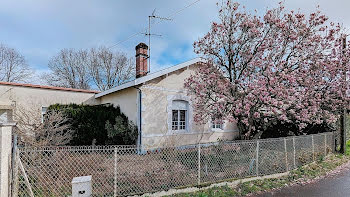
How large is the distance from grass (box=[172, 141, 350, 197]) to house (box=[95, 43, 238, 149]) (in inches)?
142

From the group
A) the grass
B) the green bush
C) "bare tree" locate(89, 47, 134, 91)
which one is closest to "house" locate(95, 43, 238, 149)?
the green bush

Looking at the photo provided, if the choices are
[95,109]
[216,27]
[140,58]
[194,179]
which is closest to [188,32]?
[216,27]

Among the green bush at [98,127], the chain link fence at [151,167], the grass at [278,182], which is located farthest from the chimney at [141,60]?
the grass at [278,182]

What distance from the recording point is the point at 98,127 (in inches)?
354

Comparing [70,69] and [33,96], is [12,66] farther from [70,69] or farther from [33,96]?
[33,96]

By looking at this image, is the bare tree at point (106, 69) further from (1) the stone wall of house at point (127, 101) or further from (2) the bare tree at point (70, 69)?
(1) the stone wall of house at point (127, 101)

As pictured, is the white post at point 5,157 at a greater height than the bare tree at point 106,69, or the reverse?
the bare tree at point 106,69

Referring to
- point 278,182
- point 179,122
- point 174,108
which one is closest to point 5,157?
point 278,182

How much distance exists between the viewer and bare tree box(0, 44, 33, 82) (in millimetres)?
21188

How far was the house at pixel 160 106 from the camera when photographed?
8.65m

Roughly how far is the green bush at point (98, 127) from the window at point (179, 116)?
6.91 ft

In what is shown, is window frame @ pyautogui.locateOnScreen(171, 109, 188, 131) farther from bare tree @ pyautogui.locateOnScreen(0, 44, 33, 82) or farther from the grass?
bare tree @ pyautogui.locateOnScreen(0, 44, 33, 82)

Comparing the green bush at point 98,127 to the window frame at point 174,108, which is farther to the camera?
the window frame at point 174,108

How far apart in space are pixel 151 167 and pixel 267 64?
5.09 metres
